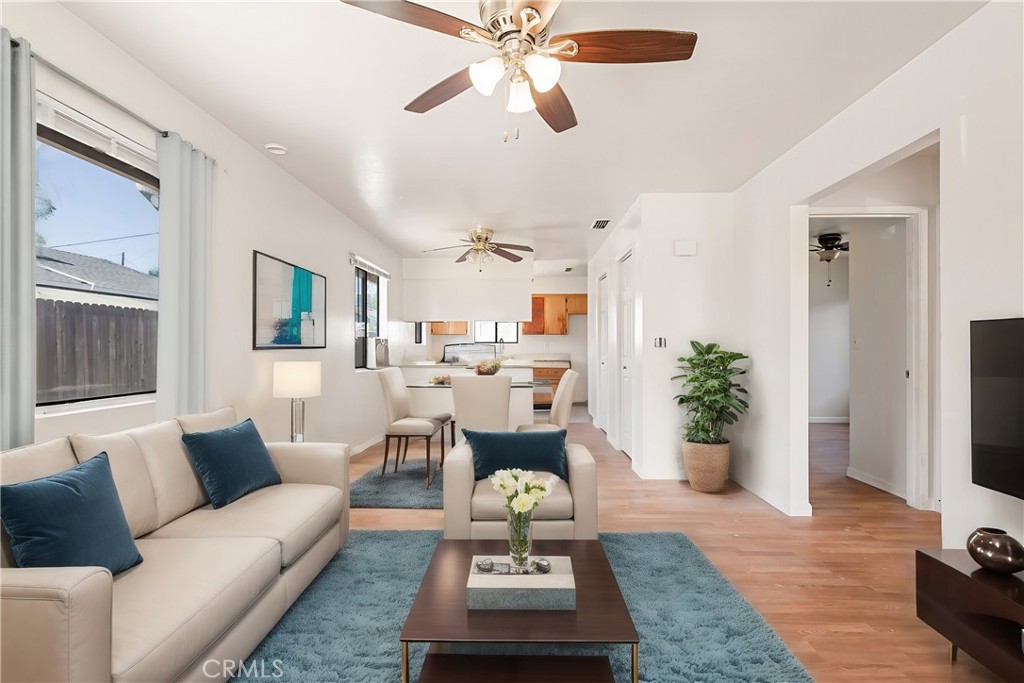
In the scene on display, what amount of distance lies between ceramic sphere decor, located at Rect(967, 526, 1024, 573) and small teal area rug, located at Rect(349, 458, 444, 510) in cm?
308

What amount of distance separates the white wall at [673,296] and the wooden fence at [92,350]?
3.79 m

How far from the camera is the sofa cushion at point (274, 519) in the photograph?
7.30ft

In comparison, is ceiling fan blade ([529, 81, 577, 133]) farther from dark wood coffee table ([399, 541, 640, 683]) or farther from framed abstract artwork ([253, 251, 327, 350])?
framed abstract artwork ([253, 251, 327, 350])

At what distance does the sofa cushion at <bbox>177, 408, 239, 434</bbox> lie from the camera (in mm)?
2658

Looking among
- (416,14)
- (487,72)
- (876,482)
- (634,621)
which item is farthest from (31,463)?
(876,482)

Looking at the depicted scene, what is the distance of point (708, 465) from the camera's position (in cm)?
437

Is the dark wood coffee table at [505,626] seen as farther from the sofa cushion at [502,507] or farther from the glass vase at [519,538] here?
the sofa cushion at [502,507]

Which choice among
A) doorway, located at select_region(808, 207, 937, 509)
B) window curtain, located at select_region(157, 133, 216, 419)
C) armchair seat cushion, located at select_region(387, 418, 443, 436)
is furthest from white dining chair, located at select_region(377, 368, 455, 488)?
doorway, located at select_region(808, 207, 937, 509)

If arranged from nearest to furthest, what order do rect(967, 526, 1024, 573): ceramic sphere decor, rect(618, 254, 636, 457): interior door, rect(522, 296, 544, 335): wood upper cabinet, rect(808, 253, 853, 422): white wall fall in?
rect(967, 526, 1024, 573): ceramic sphere decor, rect(618, 254, 636, 457): interior door, rect(808, 253, 853, 422): white wall, rect(522, 296, 544, 335): wood upper cabinet

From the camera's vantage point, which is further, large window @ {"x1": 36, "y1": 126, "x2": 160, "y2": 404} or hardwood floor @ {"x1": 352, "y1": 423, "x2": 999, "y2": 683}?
large window @ {"x1": 36, "y1": 126, "x2": 160, "y2": 404}

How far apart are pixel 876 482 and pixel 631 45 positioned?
4563mm

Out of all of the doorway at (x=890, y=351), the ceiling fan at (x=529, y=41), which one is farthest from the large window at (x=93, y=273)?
the doorway at (x=890, y=351)

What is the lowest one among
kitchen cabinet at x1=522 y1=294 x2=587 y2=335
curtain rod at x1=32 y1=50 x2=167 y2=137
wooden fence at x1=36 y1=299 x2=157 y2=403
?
wooden fence at x1=36 y1=299 x2=157 y2=403

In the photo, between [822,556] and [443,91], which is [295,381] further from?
[822,556]
